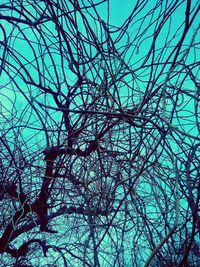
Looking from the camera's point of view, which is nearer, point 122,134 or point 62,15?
point 62,15

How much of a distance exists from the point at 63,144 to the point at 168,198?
20.4 inches

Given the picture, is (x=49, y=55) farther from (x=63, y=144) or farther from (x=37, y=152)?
(x=37, y=152)

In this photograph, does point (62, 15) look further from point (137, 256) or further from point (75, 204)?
point (137, 256)

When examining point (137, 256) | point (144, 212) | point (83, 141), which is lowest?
point (137, 256)

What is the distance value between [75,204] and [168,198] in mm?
464

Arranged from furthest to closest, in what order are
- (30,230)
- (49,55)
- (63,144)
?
(30,230) < (63,144) < (49,55)

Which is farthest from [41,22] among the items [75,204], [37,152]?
[75,204]

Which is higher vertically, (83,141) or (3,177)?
(83,141)

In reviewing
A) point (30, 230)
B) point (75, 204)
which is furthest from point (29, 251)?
point (75, 204)

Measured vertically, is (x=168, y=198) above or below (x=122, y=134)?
below

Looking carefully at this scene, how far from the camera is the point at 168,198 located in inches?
52.3

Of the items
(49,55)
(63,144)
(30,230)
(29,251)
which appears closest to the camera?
(49,55)

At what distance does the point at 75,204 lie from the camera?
1.60 meters

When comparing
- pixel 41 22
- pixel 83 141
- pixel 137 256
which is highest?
pixel 41 22
